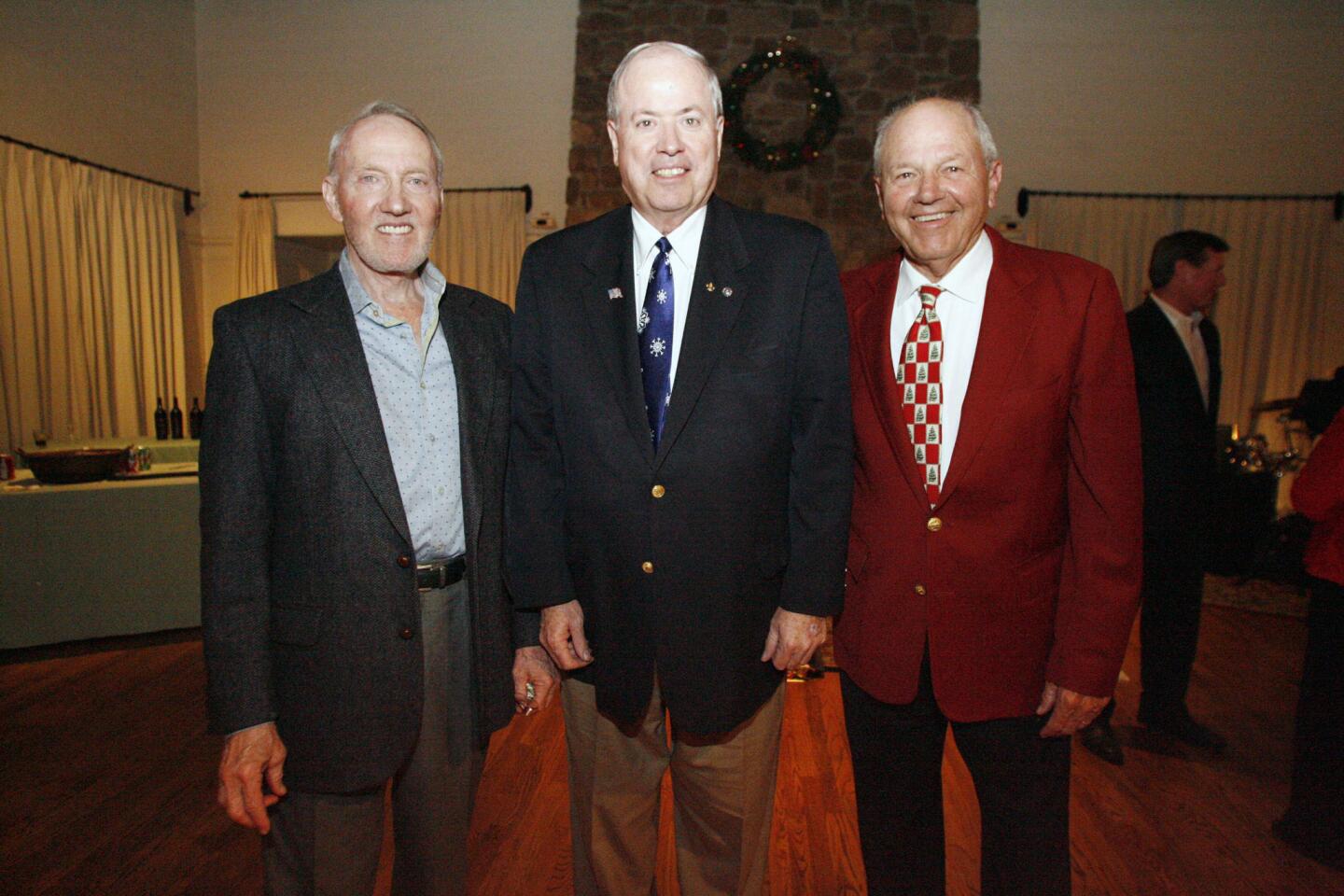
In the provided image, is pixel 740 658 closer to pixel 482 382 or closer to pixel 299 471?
pixel 482 382

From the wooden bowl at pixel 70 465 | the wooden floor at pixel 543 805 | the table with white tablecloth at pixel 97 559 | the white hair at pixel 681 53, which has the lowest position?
the wooden floor at pixel 543 805

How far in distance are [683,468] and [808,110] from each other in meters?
6.26

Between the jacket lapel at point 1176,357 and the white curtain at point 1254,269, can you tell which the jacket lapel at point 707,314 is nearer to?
the jacket lapel at point 1176,357

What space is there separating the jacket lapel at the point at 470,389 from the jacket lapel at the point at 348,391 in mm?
133

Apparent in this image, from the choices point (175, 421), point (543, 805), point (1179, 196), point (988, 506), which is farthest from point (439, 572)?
point (1179, 196)

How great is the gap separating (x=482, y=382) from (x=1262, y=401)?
749cm

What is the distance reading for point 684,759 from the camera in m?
1.47

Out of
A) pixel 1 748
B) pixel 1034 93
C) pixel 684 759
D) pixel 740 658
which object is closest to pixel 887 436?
pixel 740 658

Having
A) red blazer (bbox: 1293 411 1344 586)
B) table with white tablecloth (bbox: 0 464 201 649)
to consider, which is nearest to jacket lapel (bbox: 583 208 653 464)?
red blazer (bbox: 1293 411 1344 586)

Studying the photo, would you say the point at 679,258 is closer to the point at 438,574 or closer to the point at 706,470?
the point at 706,470

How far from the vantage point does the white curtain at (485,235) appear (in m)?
7.01

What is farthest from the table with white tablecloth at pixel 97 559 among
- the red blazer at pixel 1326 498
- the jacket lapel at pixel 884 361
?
the red blazer at pixel 1326 498

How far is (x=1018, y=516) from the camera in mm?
1416

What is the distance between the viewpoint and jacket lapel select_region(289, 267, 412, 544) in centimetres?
137
